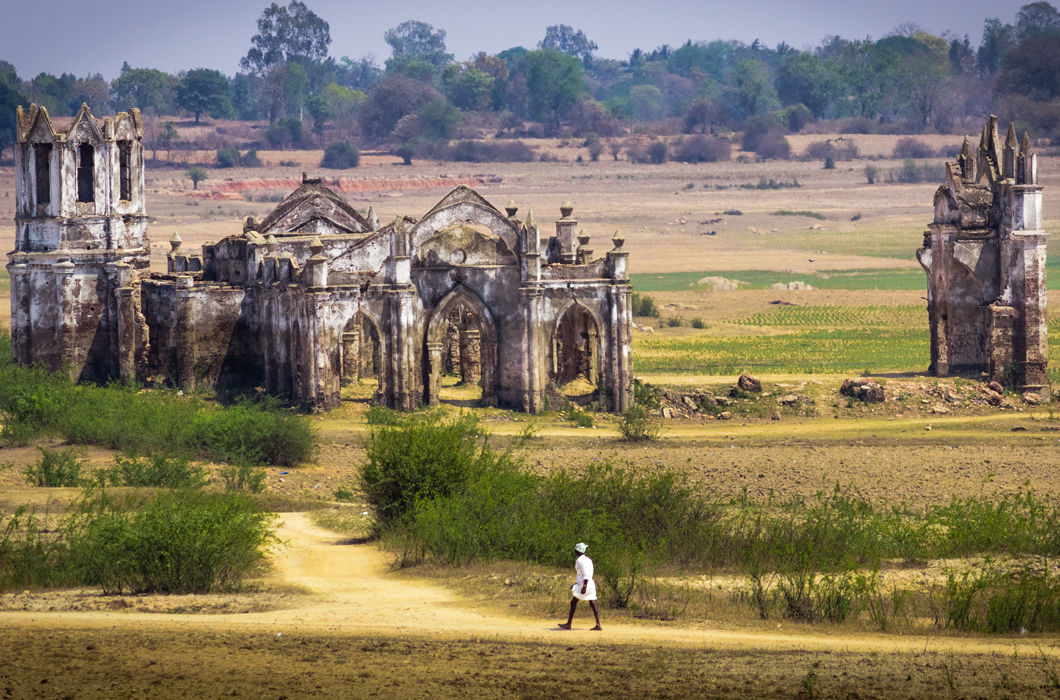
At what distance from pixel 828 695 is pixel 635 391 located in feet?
71.7

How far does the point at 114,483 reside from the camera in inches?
1049

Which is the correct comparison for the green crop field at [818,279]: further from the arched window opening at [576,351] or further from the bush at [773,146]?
the bush at [773,146]

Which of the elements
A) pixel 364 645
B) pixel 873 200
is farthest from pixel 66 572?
pixel 873 200

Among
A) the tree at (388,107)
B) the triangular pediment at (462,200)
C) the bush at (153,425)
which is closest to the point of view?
the bush at (153,425)

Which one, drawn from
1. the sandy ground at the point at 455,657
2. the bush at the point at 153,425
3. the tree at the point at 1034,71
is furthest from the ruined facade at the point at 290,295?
the tree at the point at 1034,71

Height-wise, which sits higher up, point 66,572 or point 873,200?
point 873,200

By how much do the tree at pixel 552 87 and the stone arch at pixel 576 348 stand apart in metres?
86.7

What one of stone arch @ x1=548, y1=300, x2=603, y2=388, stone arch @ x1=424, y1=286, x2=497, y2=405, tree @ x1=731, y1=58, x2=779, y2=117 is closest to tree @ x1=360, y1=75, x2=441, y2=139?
tree @ x1=731, y1=58, x2=779, y2=117

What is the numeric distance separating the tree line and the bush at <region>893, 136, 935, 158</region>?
5.33 m

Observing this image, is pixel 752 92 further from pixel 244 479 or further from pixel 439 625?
pixel 439 625

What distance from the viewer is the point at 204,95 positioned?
136 metres

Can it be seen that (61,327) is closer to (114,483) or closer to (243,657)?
(114,483)

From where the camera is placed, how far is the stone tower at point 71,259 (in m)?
37.9

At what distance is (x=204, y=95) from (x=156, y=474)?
369ft
